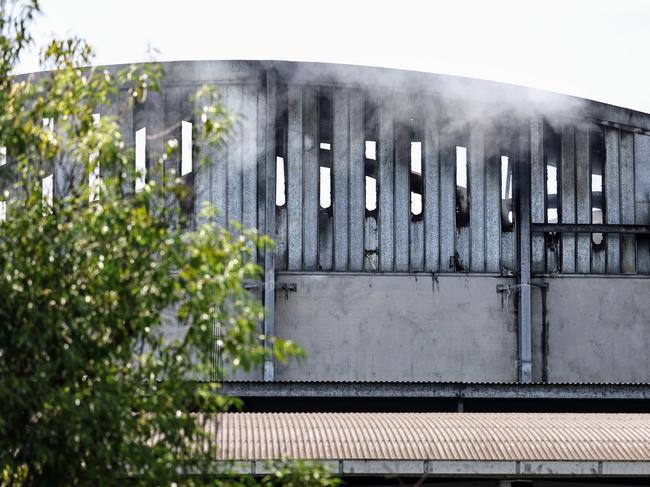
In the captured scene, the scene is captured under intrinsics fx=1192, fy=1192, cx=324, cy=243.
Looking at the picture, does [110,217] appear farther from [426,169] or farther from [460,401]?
[426,169]

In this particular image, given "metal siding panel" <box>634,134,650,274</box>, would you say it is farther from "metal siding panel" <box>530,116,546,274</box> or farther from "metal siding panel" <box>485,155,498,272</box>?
"metal siding panel" <box>485,155,498,272</box>

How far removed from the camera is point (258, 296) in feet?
64.4

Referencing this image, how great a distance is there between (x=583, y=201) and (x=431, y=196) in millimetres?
2736

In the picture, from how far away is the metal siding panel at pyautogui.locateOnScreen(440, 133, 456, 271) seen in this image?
66.3 ft

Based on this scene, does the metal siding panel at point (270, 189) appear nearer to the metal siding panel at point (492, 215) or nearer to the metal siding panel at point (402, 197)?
the metal siding panel at point (402, 197)

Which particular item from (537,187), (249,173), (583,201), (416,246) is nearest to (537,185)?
(537,187)

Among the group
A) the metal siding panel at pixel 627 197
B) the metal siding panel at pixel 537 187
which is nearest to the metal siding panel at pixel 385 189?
the metal siding panel at pixel 537 187

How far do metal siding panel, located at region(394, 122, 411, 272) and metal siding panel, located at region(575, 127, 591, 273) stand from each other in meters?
3.03

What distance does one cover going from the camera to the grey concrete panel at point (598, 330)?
67.2 feet

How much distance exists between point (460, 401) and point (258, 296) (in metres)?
4.02

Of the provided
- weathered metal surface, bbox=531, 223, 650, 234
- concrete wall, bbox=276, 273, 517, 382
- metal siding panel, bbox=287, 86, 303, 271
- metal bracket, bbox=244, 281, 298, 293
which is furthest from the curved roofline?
metal bracket, bbox=244, 281, 298, 293

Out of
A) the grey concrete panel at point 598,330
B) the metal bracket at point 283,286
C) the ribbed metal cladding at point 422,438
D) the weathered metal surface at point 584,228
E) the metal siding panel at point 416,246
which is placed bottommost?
the ribbed metal cladding at point 422,438

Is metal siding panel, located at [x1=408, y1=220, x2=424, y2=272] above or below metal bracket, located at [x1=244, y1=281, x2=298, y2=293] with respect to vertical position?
above

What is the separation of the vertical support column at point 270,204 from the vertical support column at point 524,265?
13.8 ft
